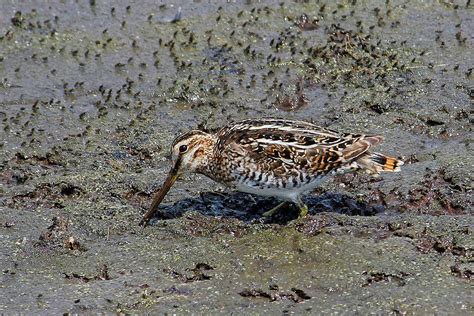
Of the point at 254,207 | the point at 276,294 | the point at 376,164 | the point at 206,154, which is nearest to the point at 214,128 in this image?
the point at 254,207

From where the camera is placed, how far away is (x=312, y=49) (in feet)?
36.9

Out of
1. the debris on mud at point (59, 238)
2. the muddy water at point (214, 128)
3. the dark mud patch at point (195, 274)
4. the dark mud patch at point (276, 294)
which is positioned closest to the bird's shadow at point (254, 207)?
the muddy water at point (214, 128)

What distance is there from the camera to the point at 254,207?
27.8 feet

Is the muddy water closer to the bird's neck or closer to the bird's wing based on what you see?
the bird's neck

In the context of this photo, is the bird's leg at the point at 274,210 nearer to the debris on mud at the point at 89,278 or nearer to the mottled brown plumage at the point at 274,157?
the mottled brown plumage at the point at 274,157

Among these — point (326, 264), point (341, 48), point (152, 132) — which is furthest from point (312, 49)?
point (326, 264)

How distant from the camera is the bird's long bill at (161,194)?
316 inches

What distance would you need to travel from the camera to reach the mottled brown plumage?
7.80 m

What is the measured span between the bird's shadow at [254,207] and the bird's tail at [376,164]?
429 millimetres

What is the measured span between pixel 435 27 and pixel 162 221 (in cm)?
517

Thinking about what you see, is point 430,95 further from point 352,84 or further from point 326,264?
point 326,264

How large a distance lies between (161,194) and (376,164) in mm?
1790

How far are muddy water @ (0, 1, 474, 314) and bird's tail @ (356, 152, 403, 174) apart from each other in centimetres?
41

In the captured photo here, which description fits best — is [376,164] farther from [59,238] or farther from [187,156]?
[59,238]
